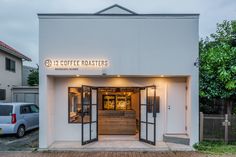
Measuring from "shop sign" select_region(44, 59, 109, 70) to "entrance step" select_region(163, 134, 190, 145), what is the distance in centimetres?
395

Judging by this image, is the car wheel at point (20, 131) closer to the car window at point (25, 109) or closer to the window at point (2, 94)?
the car window at point (25, 109)

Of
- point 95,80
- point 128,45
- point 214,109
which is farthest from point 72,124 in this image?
point 214,109

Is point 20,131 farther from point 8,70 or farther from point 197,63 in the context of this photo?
point 197,63

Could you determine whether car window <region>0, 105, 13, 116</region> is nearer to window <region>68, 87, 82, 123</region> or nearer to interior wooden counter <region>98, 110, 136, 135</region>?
window <region>68, 87, 82, 123</region>

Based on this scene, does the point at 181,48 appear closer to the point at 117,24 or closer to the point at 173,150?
the point at 117,24

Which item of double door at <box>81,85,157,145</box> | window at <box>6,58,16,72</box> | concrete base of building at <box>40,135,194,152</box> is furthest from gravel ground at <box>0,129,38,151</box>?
window at <box>6,58,16,72</box>

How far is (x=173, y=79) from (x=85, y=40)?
4.11 m

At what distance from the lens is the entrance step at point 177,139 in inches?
373

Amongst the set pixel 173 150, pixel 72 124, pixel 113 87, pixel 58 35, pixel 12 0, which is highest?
pixel 12 0

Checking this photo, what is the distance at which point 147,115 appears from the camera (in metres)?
9.94

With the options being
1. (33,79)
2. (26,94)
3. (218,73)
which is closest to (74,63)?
(218,73)

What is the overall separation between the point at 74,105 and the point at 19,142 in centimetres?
279

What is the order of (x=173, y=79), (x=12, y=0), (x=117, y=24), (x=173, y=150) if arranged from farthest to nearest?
(x=12, y=0) → (x=173, y=79) → (x=117, y=24) → (x=173, y=150)

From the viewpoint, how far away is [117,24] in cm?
933
